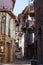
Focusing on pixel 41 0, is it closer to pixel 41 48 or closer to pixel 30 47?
pixel 41 48

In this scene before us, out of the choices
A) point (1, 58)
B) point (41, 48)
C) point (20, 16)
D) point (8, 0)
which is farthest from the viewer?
point (20, 16)

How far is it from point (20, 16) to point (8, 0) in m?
14.9

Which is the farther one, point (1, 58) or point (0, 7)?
point (0, 7)

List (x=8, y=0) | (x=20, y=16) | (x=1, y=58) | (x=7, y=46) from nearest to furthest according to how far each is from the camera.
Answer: (x=1, y=58)
(x=7, y=46)
(x=8, y=0)
(x=20, y=16)

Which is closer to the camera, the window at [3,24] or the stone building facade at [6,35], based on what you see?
the stone building facade at [6,35]

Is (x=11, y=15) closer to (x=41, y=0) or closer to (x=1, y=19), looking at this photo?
(x=1, y=19)

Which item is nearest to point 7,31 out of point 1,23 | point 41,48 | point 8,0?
point 1,23

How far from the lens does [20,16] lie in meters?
51.7

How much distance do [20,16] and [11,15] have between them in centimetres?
1931

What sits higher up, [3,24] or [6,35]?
[3,24]

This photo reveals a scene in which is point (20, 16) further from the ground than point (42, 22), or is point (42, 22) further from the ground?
point (20, 16)

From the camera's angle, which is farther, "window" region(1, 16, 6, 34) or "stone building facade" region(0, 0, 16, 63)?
"window" region(1, 16, 6, 34)

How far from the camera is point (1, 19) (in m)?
30.3

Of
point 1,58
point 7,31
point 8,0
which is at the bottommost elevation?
point 1,58
